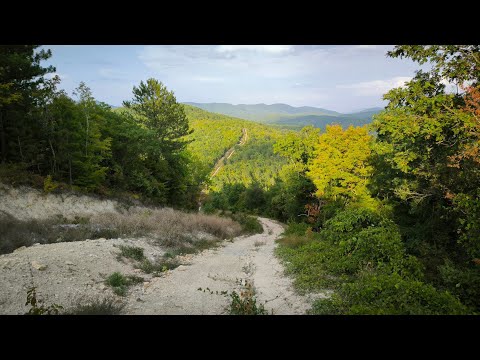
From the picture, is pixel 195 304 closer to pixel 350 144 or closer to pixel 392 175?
pixel 392 175

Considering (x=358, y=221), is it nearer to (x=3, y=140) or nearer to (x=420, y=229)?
(x=420, y=229)

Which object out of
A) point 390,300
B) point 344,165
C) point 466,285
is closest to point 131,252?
point 390,300

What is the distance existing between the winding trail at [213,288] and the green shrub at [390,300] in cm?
84

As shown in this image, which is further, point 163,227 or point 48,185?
point 48,185

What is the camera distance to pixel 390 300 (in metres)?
6.01

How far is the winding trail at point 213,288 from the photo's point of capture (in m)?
6.86

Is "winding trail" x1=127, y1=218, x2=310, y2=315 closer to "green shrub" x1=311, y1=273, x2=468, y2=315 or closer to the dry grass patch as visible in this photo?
"green shrub" x1=311, y1=273, x2=468, y2=315

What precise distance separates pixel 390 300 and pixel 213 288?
190 inches

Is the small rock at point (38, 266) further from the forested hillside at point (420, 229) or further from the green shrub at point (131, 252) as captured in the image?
the forested hillside at point (420, 229)

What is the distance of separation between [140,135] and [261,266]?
65.1 ft

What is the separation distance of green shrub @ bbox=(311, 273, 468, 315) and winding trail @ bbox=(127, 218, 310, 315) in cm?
84

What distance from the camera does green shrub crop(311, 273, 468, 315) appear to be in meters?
5.53
